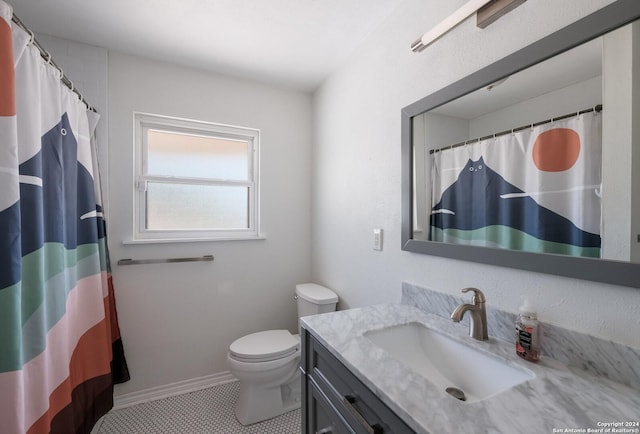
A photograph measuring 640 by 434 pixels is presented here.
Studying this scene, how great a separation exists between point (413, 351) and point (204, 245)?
1585mm

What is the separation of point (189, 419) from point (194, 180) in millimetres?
1575

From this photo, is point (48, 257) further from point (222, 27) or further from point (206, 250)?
point (222, 27)

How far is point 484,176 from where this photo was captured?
1040mm

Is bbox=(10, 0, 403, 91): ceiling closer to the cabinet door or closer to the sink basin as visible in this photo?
the sink basin

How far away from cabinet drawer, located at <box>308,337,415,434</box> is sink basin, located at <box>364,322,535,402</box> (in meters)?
0.18

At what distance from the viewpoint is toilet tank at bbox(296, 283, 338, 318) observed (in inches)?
73.6

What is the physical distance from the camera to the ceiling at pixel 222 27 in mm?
1415

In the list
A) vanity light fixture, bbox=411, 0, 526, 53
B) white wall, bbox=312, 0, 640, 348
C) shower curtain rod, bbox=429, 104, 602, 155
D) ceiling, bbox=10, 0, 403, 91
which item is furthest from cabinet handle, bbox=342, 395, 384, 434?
ceiling, bbox=10, 0, 403, 91

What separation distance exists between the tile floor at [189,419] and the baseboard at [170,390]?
0.11 ft

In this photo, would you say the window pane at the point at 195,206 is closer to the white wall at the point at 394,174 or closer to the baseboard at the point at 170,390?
the white wall at the point at 394,174

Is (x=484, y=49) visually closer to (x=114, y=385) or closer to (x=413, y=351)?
(x=413, y=351)

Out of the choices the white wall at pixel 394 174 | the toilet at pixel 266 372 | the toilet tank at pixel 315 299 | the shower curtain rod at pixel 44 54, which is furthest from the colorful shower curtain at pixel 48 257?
the white wall at pixel 394 174

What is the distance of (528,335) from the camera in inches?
31.9

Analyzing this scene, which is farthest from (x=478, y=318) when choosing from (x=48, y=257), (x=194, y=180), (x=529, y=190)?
(x=194, y=180)
